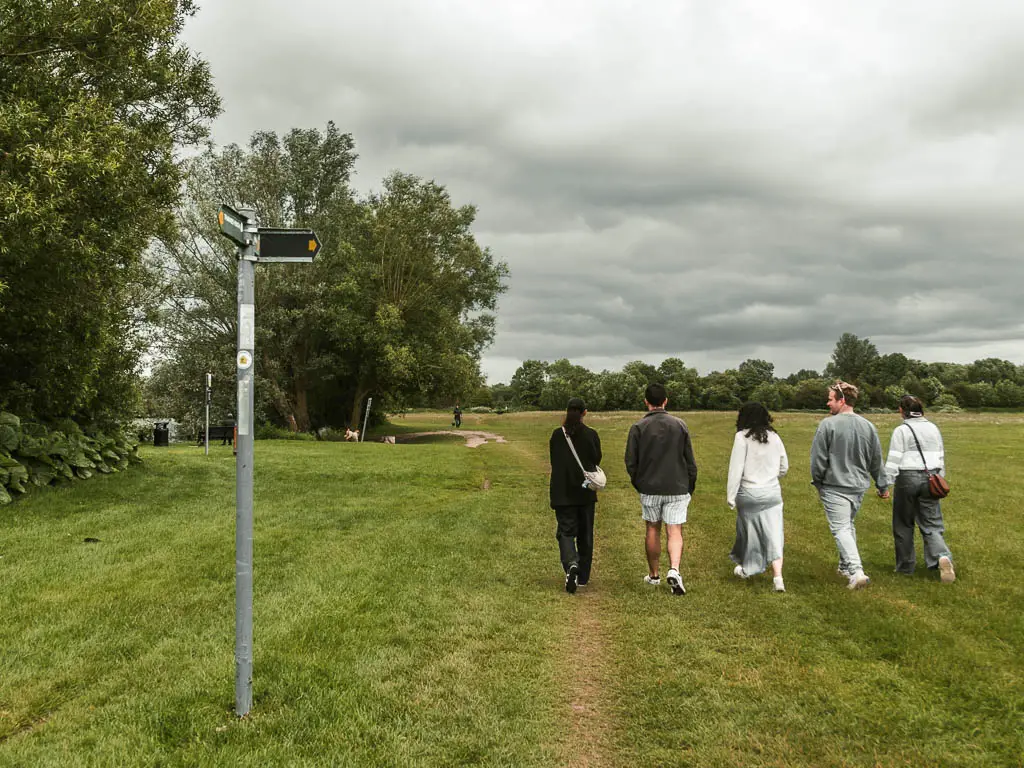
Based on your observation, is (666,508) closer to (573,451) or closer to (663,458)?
(663,458)

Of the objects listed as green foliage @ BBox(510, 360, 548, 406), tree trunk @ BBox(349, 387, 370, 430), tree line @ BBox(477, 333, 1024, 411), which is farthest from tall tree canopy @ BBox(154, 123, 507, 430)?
green foliage @ BBox(510, 360, 548, 406)

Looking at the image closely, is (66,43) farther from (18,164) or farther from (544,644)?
(544,644)

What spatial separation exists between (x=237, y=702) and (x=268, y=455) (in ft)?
61.8

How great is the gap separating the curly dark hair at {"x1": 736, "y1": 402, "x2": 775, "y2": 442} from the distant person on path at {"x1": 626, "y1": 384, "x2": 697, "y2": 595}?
85 centimetres

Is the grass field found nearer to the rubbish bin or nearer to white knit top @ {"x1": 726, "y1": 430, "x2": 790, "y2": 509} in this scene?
white knit top @ {"x1": 726, "y1": 430, "x2": 790, "y2": 509}

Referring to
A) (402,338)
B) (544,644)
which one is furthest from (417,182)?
(544,644)

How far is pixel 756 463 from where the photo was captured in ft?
25.9

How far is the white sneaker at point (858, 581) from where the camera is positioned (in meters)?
7.65

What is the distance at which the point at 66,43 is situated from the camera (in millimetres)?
12797

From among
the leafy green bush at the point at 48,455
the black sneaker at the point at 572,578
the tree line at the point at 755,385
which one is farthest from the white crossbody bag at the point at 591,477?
the tree line at the point at 755,385

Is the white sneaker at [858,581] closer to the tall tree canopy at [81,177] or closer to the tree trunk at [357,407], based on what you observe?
the tall tree canopy at [81,177]

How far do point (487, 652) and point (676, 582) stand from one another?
2.73 meters

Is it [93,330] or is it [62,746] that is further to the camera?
[93,330]

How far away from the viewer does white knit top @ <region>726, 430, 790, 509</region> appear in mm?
7844
